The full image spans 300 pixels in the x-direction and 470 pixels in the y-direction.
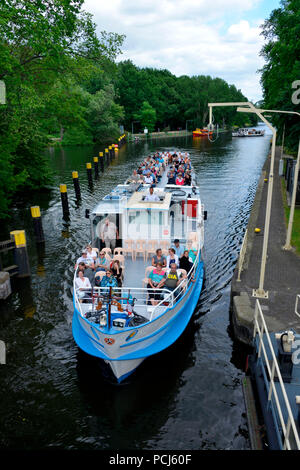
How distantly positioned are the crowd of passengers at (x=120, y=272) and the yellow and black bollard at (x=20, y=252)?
13.4 ft

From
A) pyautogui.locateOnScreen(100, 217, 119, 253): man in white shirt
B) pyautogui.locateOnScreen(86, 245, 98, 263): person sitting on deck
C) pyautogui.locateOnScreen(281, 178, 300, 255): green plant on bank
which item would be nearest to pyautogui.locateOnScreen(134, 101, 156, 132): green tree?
pyautogui.locateOnScreen(281, 178, 300, 255): green plant on bank

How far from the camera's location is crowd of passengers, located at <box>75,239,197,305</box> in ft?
35.8

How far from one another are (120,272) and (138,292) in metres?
0.97

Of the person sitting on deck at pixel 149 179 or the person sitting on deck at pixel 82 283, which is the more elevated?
the person sitting on deck at pixel 149 179

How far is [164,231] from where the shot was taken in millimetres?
13578

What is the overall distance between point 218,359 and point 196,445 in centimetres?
308

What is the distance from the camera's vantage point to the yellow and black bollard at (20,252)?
49.0 feet

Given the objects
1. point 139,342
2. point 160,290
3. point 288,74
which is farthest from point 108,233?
point 288,74

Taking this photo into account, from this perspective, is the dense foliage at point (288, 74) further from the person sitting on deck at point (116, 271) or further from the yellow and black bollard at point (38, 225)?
the yellow and black bollard at point (38, 225)

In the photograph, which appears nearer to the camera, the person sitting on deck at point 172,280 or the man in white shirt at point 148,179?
the person sitting on deck at point 172,280

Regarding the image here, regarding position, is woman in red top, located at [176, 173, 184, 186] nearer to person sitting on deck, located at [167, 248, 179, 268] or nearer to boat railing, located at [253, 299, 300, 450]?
person sitting on deck, located at [167, 248, 179, 268]

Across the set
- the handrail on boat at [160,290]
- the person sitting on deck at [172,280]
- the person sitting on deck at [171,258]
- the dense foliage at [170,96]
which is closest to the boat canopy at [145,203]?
the person sitting on deck at [171,258]

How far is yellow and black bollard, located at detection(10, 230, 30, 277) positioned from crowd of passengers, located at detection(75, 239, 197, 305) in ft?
13.4
